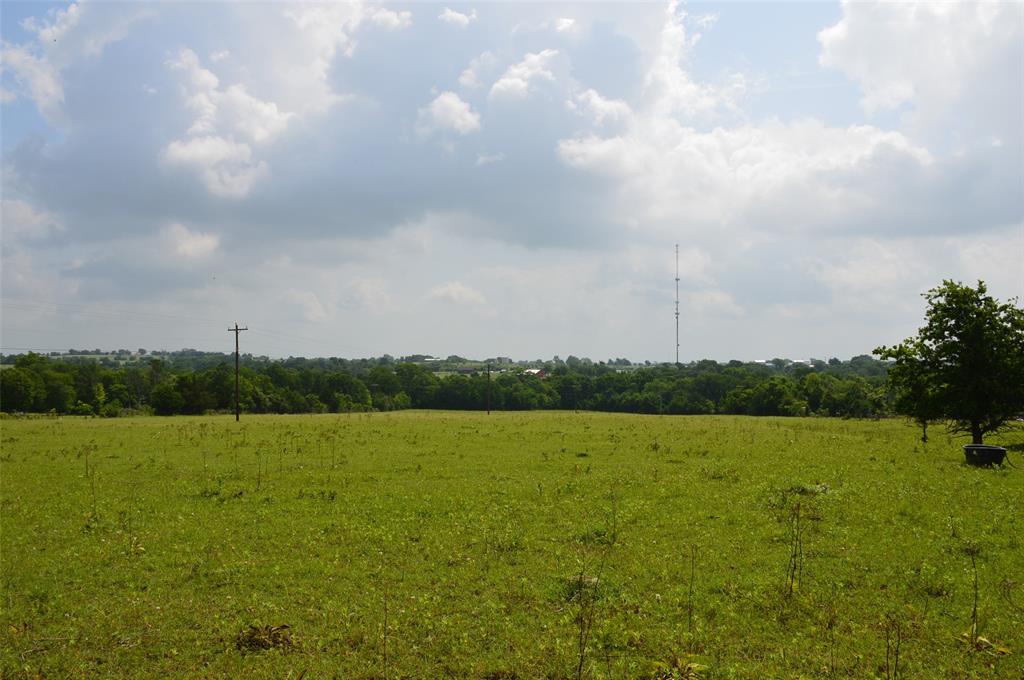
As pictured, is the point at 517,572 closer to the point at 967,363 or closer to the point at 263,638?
the point at 263,638

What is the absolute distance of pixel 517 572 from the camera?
12.5 m

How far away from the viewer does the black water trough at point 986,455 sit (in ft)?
79.9

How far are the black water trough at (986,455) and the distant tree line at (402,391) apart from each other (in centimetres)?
5611

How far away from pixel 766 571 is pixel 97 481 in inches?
913

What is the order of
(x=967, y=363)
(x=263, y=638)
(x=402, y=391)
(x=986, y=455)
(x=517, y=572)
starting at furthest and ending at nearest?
(x=402, y=391)
(x=967, y=363)
(x=986, y=455)
(x=517, y=572)
(x=263, y=638)

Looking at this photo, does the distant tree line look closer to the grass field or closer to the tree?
the tree

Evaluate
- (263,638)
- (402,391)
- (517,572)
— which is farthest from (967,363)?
(402,391)

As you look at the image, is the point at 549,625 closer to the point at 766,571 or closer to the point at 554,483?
the point at 766,571

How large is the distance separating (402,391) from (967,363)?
113846mm

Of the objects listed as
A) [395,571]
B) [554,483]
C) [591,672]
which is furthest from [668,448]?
[591,672]

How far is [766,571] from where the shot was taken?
40.4ft

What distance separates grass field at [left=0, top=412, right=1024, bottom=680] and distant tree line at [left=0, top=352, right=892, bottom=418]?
2676 inches

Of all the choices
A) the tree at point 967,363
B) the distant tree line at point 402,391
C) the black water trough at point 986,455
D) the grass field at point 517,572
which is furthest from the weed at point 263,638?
the distant tree line at point 402,391

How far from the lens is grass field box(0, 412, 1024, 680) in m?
9.04
